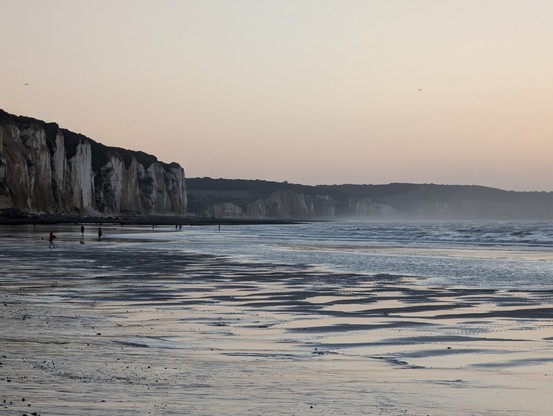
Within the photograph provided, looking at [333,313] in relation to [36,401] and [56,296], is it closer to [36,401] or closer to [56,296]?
[56,296]

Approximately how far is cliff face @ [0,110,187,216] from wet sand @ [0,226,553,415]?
366 feet

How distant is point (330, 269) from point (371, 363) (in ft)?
78.0

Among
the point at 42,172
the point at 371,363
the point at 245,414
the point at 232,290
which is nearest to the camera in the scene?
the point at 245,414

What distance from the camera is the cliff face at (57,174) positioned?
13162cm

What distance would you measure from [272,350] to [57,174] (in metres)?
141

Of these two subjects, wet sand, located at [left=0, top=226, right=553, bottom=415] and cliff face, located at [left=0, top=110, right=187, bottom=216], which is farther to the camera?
cliff face, located at [left=0, top=110, right=187, bottom=216]

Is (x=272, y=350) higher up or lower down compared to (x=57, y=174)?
lower down

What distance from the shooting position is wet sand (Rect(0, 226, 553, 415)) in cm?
927

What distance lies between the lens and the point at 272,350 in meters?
13.0

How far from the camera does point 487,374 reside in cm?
1112

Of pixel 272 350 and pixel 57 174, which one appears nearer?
pixel 272 350

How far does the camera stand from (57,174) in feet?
488

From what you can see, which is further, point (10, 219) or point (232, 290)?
point (10, 219)

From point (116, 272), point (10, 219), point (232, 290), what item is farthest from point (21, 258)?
point (10, 219)
